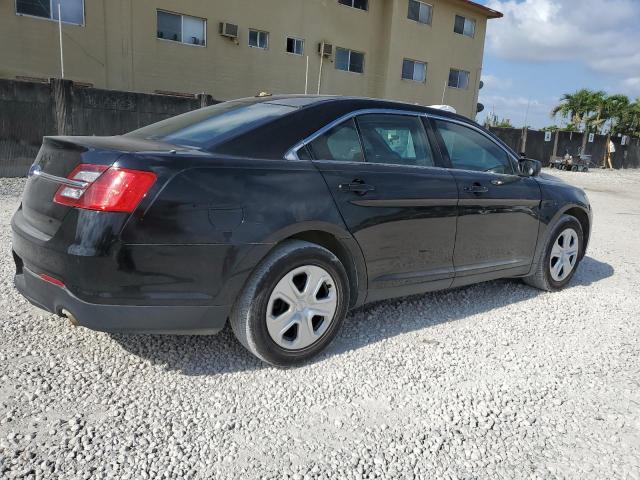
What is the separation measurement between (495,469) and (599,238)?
22.1 feet

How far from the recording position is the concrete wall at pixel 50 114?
33.9 feet

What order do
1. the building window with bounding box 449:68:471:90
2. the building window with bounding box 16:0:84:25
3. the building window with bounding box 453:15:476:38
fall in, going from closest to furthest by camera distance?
the building window with bounding box 16:0:84:25, the building window with bounding box 453:15:476:38, the building window with bounding box 449:68:471:90

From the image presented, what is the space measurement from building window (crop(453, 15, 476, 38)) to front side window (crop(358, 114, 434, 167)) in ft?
81.3

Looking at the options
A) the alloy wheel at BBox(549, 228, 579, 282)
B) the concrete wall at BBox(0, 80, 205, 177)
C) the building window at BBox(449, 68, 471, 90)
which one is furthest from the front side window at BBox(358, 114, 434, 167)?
the building window at BBox(449, 68, 471, 90)

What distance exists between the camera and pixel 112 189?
2.51 m

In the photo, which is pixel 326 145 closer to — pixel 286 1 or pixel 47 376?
pixel 47 376

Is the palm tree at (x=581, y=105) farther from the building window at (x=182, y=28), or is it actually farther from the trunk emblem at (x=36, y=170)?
the trunk emblem at (x=36, y=170)

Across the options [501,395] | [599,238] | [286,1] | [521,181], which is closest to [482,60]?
[286,1]

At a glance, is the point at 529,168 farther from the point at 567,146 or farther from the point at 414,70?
the point at 567,146

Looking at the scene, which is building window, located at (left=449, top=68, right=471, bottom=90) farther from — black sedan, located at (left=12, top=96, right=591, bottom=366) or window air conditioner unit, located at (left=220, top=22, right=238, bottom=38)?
black sedan, located at (left=12, top=96, right=591, bottom=366)

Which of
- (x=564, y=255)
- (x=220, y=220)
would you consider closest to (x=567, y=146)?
(x=564, y=255)

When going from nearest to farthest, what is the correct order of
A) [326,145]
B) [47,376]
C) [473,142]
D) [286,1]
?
1. [47,376]
2. [326,145]
3. [473,142]
4. [286,1]

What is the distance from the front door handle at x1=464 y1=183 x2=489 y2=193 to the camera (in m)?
3.94

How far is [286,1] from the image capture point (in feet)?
65.0
